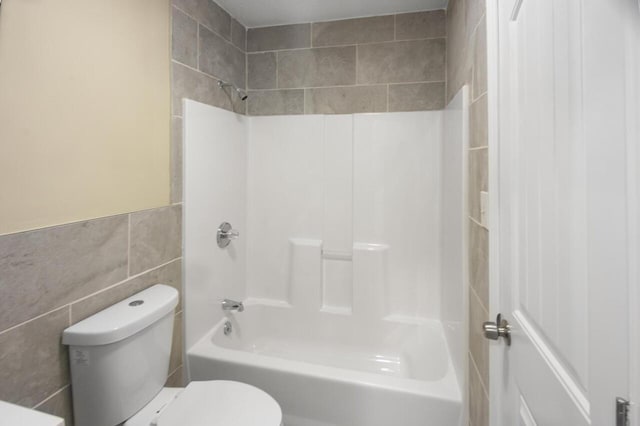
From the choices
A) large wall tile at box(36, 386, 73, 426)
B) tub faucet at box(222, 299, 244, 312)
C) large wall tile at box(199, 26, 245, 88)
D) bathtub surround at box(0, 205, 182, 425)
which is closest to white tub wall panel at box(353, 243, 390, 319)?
tub faucet at box(222, 299, 244, 312)

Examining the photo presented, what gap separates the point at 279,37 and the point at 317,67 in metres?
0.36

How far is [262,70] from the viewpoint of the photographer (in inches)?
88.0

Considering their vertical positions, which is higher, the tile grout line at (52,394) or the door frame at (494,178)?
the door frame at (494,178)

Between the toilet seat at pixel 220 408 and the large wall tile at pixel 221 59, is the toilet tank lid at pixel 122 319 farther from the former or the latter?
the large wall tile at pixel 221 59

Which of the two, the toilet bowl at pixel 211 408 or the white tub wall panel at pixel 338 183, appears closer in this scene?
the toilet bowl at pixel 211 408

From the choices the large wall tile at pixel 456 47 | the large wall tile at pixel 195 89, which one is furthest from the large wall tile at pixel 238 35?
the large wall tile at pixel 456 47

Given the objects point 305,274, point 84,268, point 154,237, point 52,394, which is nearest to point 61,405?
point 52,394

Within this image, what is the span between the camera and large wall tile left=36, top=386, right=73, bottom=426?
3.32 feet

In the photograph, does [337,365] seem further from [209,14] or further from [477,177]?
[209,14]

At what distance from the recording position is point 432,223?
6.60 feet

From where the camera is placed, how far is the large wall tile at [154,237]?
1.34 metres

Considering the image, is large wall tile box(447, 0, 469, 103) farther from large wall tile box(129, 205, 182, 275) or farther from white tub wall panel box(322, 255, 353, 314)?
large wall tile box(129, 205, 182, 275)

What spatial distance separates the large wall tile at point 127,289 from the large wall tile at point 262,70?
1.36 metres

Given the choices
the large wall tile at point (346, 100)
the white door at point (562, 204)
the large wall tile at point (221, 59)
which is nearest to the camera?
the white door at point (562, 204)
